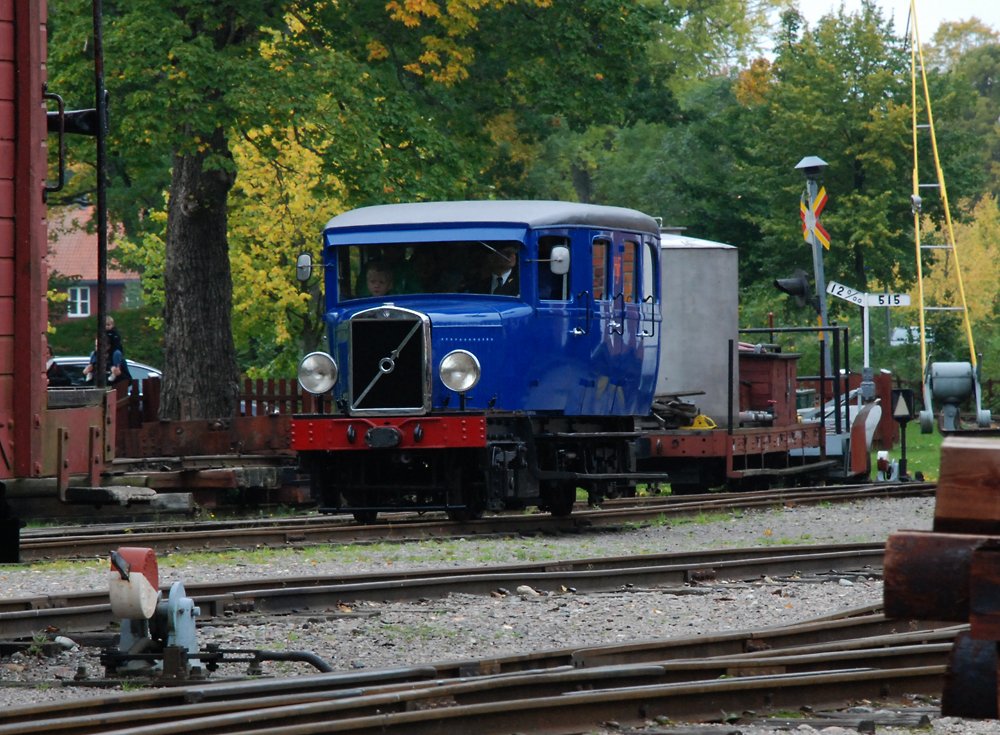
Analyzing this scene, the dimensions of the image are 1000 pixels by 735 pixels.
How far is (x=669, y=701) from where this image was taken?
6676 mm

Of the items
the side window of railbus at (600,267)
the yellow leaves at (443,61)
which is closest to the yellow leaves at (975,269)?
the yellow leaves at (443,61)

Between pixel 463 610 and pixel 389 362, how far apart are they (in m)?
4.89

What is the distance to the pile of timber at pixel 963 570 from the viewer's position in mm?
3832

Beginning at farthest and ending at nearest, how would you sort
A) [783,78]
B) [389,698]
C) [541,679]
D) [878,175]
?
[783,78] < [878,175] < [541,679] < [389,698]

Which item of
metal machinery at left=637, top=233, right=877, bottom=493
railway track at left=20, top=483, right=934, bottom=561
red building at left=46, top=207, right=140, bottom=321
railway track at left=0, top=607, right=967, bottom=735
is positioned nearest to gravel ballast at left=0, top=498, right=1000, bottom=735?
railway track at left=0, top=607, right=967, bottom=735

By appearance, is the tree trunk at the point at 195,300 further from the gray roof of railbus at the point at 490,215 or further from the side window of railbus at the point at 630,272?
the side window of railbus at the point at 630,272

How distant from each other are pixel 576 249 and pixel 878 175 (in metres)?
30.1

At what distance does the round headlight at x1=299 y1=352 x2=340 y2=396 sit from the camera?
1498 centimetres

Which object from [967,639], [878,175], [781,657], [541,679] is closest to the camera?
[967,639]

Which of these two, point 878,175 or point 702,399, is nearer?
point 702,399

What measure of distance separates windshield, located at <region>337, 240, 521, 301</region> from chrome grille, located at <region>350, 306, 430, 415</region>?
0.67 m

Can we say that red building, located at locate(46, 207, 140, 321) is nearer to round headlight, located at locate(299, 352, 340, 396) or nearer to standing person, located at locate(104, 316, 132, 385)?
standing person, located at locate(104, 316, 132, 385)

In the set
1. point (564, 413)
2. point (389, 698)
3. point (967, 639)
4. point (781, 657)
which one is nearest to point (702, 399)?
point (564, 413)

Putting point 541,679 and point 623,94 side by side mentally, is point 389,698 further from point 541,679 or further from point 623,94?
point 623,94
